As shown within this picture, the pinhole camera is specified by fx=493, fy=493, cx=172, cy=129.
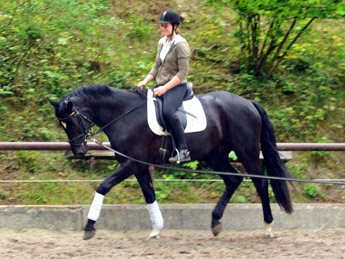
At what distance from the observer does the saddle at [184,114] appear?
6195 millimetres

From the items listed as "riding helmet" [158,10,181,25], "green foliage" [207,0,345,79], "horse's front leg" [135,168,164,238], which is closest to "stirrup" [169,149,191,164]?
"horse's front leg" [135,168,164,238]

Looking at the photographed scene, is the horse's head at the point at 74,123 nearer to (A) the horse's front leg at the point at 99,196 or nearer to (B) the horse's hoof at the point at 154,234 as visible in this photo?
(A) the horse's front leg at the point at 99,196

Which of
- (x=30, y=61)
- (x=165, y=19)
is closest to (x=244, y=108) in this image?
(x=165, y=19)

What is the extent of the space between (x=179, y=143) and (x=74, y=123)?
1317 millimetres

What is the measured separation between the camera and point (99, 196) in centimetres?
595

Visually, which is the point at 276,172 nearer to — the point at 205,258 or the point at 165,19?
the point at 205,258

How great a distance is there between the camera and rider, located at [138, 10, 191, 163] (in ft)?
19.9

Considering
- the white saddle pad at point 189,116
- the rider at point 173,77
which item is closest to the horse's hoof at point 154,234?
the rider at point 173,77

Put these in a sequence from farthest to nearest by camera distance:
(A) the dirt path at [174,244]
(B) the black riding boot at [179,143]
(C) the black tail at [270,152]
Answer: (C) the black tail at [270,152]
(B) the black riding boot at [179,143]
(A) the dirt path at [174,244]

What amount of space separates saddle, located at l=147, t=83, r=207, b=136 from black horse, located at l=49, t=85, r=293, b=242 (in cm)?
8

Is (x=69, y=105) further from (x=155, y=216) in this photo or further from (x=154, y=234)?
(x=154, y=234)

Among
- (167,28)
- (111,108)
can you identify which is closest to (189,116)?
(111,108)

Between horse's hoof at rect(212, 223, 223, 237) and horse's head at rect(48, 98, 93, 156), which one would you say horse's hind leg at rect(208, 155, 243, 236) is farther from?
horse's head at rect(48, 98, 93, 156)

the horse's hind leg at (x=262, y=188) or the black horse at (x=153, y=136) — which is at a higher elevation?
the black horse at (x=153, y=136)
